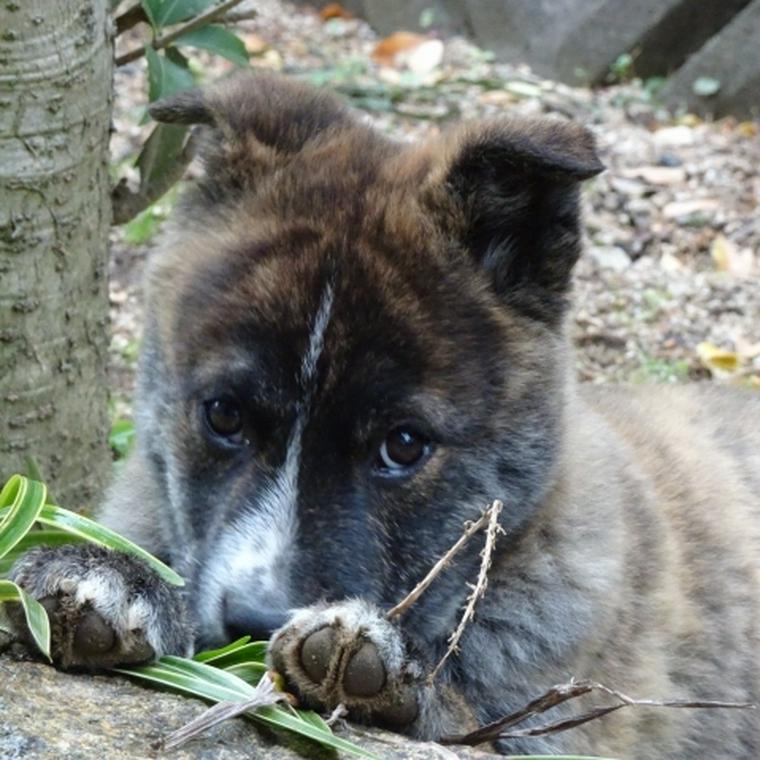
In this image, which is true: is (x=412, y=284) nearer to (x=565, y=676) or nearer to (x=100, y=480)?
(x=565, y=676)

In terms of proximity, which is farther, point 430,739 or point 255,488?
point 255,488

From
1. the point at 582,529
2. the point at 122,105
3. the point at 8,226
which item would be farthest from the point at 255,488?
the point at 122,105

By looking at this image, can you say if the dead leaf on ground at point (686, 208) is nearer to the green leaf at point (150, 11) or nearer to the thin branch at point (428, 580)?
the green leaf at point (150, 11)

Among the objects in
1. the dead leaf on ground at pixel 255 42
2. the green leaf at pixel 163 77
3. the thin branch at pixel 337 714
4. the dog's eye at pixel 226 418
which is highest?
the dead leaf on ground at pixel 255 42

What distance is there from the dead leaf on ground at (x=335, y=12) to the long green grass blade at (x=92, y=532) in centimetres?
983

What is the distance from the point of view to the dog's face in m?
3.73

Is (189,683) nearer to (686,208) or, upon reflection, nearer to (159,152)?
(159,152)

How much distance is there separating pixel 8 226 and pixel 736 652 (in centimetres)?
257

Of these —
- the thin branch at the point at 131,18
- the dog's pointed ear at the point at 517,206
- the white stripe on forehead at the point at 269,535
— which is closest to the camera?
the white stripe on forehead at the point at 269,535

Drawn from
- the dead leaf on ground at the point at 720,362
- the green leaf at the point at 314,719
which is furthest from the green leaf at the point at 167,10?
the dead leaf on ground at the point at 720,362

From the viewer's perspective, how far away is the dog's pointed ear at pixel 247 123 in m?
4.25

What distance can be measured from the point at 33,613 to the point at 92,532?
0.50 m

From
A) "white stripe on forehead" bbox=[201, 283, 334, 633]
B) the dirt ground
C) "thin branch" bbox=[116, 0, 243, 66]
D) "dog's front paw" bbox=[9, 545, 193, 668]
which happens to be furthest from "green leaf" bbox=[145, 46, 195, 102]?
"dog's front paw" bbox=[9, 545, 193, 668]

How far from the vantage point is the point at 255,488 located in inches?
148
